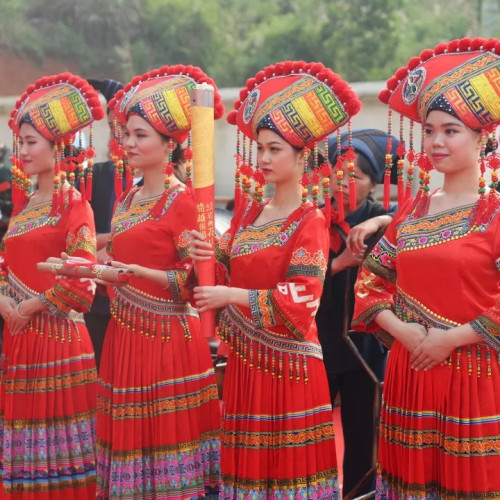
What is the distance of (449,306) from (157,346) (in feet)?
3.60

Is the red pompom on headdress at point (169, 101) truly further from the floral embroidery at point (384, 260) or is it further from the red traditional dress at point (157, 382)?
the floral embroidery at point (384, 260)

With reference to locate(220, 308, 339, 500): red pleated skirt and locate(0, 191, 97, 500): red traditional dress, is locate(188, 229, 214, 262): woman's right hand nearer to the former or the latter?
locate(220, 308, 339, 500): red pleated skirt

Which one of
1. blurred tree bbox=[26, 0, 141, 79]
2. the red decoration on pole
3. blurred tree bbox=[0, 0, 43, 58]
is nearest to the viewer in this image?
the red decoration on pole

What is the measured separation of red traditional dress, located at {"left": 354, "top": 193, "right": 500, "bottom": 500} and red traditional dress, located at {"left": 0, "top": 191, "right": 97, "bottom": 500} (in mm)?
1305

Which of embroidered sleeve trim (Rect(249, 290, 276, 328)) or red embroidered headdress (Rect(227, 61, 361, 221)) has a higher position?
red embroidered headdress (Rect(227, 61, 361, 221))

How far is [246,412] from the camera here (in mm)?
2889

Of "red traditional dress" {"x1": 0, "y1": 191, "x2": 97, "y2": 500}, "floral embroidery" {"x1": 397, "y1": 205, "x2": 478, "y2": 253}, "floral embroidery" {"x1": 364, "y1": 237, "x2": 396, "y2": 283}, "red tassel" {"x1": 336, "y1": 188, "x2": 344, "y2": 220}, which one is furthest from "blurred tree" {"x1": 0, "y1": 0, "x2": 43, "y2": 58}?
"floral embroidery" {"x1": 397, "y1": 205, "x2": 478, "y2": 253}

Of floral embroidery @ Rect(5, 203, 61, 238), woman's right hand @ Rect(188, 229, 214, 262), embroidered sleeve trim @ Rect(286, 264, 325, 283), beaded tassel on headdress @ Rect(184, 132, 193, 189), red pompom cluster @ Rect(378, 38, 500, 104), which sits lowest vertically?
embroidered sleeve trim @ Rect(286, 264, 325, 283)

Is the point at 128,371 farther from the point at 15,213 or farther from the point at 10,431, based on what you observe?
the point at 15,213

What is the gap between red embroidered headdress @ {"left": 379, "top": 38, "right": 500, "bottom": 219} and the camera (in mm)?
2488

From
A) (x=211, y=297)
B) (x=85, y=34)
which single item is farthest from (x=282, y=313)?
(x=85, y=34)

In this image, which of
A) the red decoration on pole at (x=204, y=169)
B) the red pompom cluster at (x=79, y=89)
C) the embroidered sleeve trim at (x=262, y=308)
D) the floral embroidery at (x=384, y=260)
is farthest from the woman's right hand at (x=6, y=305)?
the floral embroidery at (x=384, y=260)

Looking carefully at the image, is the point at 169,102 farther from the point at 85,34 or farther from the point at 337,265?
the point at 85,34

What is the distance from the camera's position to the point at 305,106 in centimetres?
283
